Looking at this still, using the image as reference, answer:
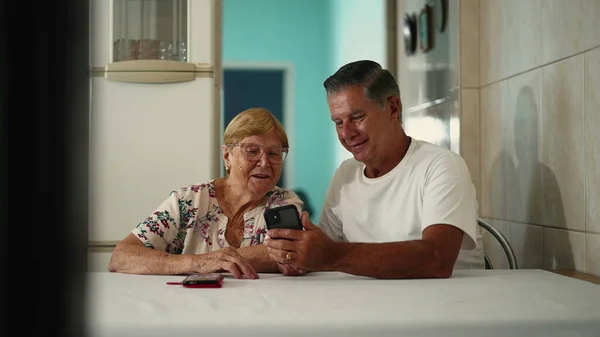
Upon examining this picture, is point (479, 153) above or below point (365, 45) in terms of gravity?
below

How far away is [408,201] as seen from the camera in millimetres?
1875

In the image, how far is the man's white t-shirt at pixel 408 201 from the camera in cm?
171

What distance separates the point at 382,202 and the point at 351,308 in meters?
0.80

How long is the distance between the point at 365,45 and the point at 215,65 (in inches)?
70.5

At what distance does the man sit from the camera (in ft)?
5.09

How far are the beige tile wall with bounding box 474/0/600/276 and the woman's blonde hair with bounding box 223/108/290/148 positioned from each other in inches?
33.2

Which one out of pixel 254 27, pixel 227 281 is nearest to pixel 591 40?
pixel 227 281

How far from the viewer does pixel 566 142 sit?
2000 millimetres

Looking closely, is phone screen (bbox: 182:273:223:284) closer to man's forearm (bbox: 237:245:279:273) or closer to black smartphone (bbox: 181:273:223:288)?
black smartphone (bbox: 181:273:223:288)

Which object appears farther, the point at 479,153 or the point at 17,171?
the point at 479,153

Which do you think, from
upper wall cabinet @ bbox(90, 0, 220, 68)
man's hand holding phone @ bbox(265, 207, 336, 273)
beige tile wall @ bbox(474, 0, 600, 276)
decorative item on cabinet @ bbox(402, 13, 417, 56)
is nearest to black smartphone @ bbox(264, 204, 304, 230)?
man's hand holding phone @ bbox(265, 207, 336, 273)

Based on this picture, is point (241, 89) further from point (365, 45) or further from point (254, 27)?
point (365, 45)

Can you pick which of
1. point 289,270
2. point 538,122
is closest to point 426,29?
point 538,122

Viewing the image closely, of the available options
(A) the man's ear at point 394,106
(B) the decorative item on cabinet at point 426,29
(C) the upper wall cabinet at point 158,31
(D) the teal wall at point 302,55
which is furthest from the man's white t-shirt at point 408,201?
(D) the teal wall at point 302,55
